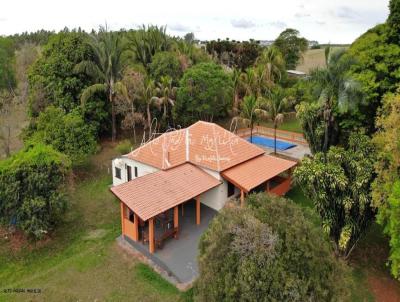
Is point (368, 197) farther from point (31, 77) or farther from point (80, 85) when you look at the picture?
point (31, 77)

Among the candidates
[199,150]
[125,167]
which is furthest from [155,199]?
[125,167]

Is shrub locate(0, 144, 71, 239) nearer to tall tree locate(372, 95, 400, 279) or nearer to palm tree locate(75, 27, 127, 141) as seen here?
Answer: palm tree locate(75, 27, 127, 141)

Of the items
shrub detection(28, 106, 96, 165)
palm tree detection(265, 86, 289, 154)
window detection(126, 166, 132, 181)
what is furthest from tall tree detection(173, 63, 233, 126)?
window detection(126, 166, 132, 181)

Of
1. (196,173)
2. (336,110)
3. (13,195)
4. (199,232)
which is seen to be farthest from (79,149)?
(336,110)

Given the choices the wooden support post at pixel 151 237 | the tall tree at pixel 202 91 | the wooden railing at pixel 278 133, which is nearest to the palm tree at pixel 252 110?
the tall tree at pixel 202 91

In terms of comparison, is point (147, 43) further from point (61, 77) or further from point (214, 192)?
point (214, 192)

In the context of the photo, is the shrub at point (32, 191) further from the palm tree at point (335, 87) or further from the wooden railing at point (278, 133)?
the wooden railing at point (278, 133)
